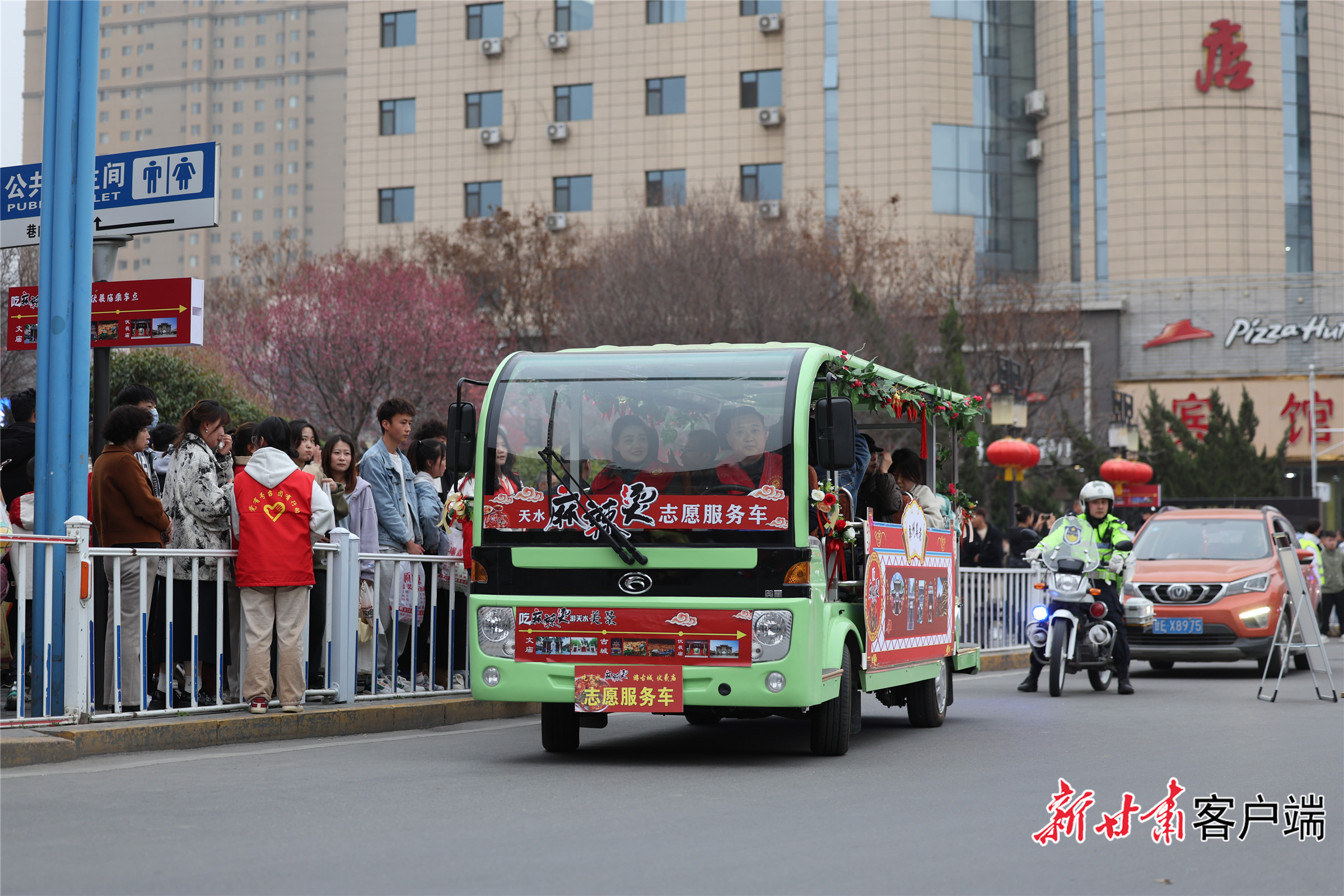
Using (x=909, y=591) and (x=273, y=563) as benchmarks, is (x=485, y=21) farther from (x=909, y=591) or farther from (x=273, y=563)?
(x=273, y=563)

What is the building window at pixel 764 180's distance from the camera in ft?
178

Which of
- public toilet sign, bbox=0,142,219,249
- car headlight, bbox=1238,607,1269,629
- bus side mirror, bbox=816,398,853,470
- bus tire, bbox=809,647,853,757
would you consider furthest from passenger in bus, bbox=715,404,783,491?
car headlight, bbox=1238,607,1269,629

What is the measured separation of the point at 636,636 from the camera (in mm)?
9070

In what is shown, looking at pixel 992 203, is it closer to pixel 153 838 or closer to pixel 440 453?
pixel 440 453

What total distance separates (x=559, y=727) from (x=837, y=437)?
2.48 metres

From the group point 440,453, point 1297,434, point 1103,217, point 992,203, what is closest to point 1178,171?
point 1103,217

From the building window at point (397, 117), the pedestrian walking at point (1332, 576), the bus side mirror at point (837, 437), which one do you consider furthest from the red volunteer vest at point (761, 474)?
the building window at point (397, 117)

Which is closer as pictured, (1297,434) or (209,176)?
(209,176)

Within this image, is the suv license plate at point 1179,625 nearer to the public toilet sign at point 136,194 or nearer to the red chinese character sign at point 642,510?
the red chinese character sign at point 642,510

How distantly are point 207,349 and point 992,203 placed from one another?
1174 inches

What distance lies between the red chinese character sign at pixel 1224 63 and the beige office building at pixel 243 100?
337 feet

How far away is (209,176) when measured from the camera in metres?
10.7

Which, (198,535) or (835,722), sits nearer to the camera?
(835,722)

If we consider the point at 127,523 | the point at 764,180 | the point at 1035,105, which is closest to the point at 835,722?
the point at 127,523
